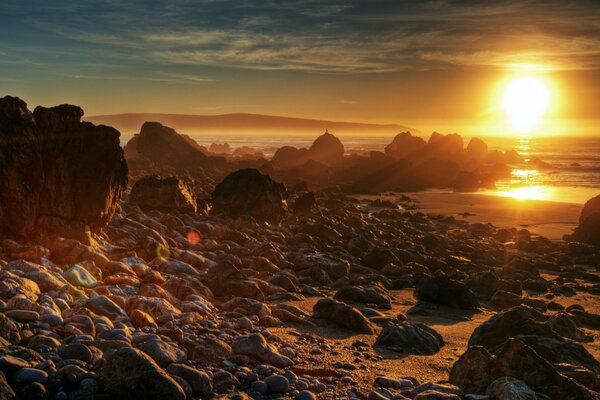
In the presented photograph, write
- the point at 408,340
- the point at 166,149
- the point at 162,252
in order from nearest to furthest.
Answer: the point at 408,340 < the point at 162,252 < the point at 166,149

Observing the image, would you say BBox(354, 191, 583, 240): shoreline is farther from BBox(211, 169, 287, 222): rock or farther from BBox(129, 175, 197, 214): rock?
BBox(129, 175, 197, 214): rock

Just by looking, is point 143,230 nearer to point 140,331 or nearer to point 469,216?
point 140,331

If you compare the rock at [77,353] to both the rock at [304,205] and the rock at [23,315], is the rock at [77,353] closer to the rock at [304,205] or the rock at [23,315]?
the rock at [23,315]

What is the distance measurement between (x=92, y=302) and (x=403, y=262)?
929 cm

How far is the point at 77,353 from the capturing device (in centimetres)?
487

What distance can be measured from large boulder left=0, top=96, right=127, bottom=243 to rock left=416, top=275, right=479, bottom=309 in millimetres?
6238

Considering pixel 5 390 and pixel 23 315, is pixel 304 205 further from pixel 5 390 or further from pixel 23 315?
pixel 5 390

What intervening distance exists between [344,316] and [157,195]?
9.56m

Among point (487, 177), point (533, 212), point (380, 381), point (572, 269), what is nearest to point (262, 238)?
point (572, 269)

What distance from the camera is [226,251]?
1241 centimetres

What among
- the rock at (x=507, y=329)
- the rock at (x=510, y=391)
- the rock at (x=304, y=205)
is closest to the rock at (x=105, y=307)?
the rock at (x=510, y=391)

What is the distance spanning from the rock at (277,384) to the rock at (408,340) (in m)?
2.34

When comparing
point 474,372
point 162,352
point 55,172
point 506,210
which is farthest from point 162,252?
point 506,210

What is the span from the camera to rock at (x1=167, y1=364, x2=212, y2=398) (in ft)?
16.0
